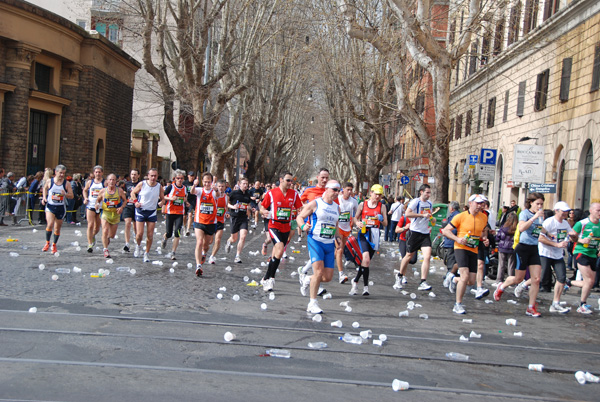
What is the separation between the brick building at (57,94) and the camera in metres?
26.2

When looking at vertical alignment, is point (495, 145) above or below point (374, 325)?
above

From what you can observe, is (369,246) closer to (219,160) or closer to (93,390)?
(93,390)

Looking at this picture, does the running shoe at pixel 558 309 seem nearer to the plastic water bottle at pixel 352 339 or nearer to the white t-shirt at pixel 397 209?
the plastic water bottle at pixel 352 339

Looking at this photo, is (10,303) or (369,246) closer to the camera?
(10,303)

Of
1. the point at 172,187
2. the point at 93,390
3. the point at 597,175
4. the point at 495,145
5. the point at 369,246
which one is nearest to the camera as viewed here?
the point at 93,390

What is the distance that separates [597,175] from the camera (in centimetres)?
1897

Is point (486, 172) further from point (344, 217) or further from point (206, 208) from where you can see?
point (206, 208)

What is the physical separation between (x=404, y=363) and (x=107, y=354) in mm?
2721

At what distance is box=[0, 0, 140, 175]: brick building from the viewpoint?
2625cm

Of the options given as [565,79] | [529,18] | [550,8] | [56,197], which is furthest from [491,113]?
[56,197]

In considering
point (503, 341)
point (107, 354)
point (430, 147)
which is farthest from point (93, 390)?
point (430, 147)

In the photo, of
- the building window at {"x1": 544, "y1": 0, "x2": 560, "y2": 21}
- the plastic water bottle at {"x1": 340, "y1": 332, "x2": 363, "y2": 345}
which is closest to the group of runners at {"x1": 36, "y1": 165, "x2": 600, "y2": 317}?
the plastic water bottle at {"x1": 340, "y1": 332, "x2": 363, "y2": 345}

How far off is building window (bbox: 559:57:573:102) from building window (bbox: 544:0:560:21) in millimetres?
2539

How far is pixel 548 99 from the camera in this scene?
24047 mm
